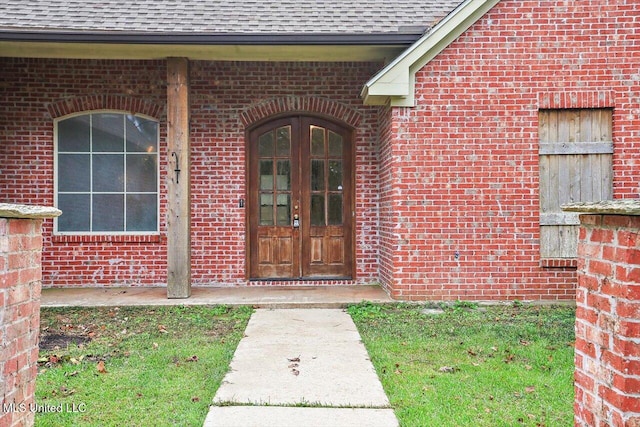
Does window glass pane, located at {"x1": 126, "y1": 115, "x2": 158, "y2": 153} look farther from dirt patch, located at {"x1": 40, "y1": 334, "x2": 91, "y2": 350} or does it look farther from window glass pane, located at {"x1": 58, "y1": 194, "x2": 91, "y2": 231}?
dirt patch, located at {"x1": 40, "y1": 334, "x2": 91, "y2": 350}

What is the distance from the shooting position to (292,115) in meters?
7.82

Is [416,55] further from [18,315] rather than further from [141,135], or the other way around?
[18,315]

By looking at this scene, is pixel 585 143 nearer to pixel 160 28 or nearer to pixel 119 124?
pixel 160 28

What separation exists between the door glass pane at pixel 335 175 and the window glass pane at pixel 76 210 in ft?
12.2

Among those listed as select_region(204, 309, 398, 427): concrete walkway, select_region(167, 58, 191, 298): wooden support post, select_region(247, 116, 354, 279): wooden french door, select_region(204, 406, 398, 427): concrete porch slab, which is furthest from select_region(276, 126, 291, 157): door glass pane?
select_region(204, 406, 398, 427): concrete porch slab

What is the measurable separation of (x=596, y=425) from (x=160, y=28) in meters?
6.12

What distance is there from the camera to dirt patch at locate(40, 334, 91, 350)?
181 inches

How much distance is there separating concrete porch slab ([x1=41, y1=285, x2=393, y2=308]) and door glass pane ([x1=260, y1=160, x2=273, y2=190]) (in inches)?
61.3

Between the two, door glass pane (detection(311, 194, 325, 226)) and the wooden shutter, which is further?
door glass pane (detection(311, 194, 325, 226))

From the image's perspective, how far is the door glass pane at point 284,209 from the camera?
7875 millimetres

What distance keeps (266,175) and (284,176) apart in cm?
28

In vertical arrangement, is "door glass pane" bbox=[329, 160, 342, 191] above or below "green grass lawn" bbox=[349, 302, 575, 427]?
above

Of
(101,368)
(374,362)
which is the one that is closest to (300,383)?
(374,362)

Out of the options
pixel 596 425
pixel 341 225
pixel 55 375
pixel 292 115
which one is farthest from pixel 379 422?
pixel 292 115
